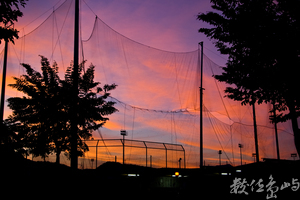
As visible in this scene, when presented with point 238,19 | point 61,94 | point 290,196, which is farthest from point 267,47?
point 61,94

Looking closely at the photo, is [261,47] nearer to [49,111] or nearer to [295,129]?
[295,129]

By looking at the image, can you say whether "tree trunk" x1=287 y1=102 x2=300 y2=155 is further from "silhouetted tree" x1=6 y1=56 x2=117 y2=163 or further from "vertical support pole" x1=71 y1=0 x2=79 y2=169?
"silhouetted tree" x1=6 y1=56 x2=117 y2=163

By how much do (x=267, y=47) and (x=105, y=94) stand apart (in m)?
14.6

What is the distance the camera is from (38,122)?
895 inches

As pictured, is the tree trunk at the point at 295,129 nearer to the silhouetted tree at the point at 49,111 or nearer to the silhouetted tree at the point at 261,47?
the silhouetted tree at the point at 261,47

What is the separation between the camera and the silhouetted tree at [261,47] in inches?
505

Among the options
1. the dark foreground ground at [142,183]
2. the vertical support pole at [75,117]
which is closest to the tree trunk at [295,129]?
the dark foreground ground at [142,183]

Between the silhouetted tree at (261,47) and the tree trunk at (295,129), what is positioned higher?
the silhouetted tree at (261,47)

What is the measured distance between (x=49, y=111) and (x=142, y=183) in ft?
29.7

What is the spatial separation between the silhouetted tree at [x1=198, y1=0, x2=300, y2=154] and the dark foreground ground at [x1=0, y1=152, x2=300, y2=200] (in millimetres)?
4612

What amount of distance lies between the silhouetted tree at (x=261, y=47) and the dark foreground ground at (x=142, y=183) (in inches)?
182

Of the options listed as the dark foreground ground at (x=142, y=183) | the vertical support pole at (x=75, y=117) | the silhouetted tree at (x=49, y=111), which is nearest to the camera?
the vertical support pole at (x=75, y=117)

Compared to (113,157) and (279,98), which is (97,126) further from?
(279,98)

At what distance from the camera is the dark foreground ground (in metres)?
13.2
